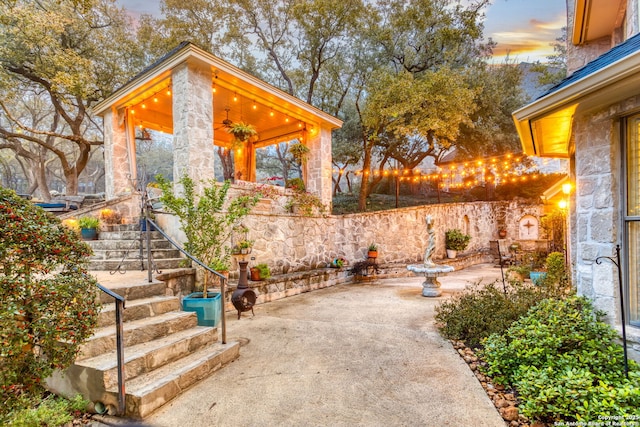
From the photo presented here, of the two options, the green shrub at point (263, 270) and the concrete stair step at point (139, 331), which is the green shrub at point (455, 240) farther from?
the concrete stair step at point (139, 331)

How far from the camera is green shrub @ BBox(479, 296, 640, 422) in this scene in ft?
6.36

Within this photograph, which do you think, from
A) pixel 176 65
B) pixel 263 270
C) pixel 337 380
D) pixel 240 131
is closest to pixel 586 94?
pixel 337 380

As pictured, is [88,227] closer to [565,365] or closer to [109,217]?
[109,217]

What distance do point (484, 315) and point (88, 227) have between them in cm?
671

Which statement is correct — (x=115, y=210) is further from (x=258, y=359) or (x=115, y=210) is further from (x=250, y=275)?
A: (x=258, y=359)

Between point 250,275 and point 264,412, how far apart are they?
3800 mm

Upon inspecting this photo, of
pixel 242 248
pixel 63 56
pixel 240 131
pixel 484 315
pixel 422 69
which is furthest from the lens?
pixel 422 69

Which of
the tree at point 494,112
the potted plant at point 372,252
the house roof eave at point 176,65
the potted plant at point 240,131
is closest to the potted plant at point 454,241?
the potted plant at point 372,252

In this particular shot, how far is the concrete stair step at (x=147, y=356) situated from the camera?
2.25 metres

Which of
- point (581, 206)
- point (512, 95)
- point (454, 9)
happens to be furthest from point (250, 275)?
point (512, 95)

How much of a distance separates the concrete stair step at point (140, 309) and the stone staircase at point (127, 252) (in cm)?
138

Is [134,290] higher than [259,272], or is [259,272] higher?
[134,290]

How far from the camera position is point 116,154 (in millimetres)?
7203

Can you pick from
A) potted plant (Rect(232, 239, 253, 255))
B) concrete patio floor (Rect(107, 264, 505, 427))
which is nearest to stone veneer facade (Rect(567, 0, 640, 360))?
concrete patio floor (Rect(107, 264, 505, 427))
